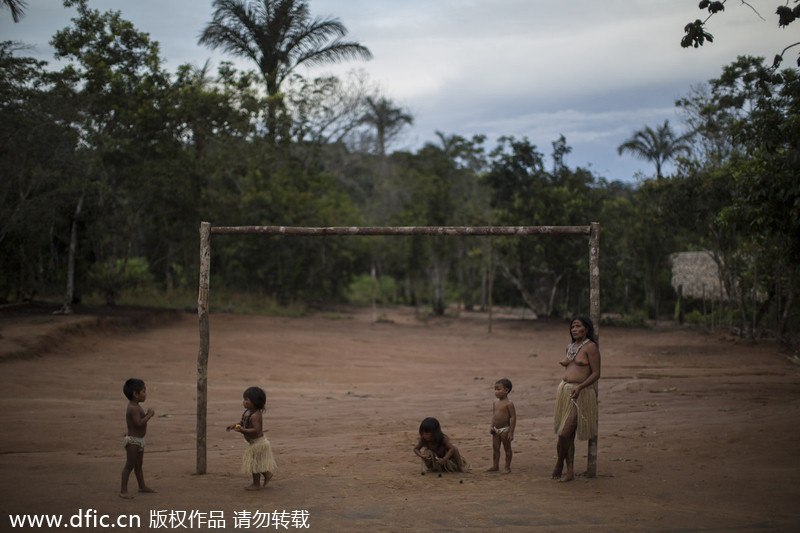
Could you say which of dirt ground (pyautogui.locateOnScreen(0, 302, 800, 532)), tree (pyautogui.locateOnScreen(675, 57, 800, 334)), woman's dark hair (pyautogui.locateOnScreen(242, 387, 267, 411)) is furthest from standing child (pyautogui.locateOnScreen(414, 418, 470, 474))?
tree (pyautogui.locateOnScreen(675, 57, 800, 334))

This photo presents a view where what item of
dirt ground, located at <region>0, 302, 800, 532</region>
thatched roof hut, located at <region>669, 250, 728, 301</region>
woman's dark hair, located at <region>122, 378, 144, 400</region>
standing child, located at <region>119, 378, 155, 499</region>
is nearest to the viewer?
dirt ground, located at <region>0, 302, 800, 532</region>

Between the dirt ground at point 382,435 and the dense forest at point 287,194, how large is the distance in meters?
3.13

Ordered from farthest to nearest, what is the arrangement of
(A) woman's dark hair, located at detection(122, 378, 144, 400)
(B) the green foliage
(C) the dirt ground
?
(B) the green foliage → (A) woman's dark hair, located at detection(122, 378, 144, 400) → (C) the dirt ground

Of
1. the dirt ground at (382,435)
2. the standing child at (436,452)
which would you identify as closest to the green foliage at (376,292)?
the dirt ground at (382,435)

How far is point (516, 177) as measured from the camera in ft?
89.6

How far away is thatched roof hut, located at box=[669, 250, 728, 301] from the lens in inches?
1009

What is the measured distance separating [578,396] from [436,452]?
5.14 ft

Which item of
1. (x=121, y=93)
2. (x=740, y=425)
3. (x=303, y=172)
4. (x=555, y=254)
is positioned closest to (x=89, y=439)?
(x=740, y=425)

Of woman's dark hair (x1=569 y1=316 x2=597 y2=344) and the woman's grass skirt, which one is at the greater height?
woman's dark hair (x1=569 y1=316 x2=597 y2=344)

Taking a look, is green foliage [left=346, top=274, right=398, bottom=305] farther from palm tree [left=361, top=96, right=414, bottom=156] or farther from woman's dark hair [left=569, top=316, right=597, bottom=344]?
woman's dark hair [left=569, top=316, right=597, bottom=344]

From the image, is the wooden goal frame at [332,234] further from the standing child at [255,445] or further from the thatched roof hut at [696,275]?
the thatched roof hut at [696,275]

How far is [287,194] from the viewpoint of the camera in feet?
91.8

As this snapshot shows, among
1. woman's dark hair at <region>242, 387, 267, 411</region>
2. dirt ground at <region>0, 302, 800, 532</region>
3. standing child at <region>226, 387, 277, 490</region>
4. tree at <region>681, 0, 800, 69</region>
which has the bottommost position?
dirt ground at <region>0, 302, 800, 532</region>

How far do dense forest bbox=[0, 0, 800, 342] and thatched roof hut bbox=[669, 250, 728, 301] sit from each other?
0.71m
